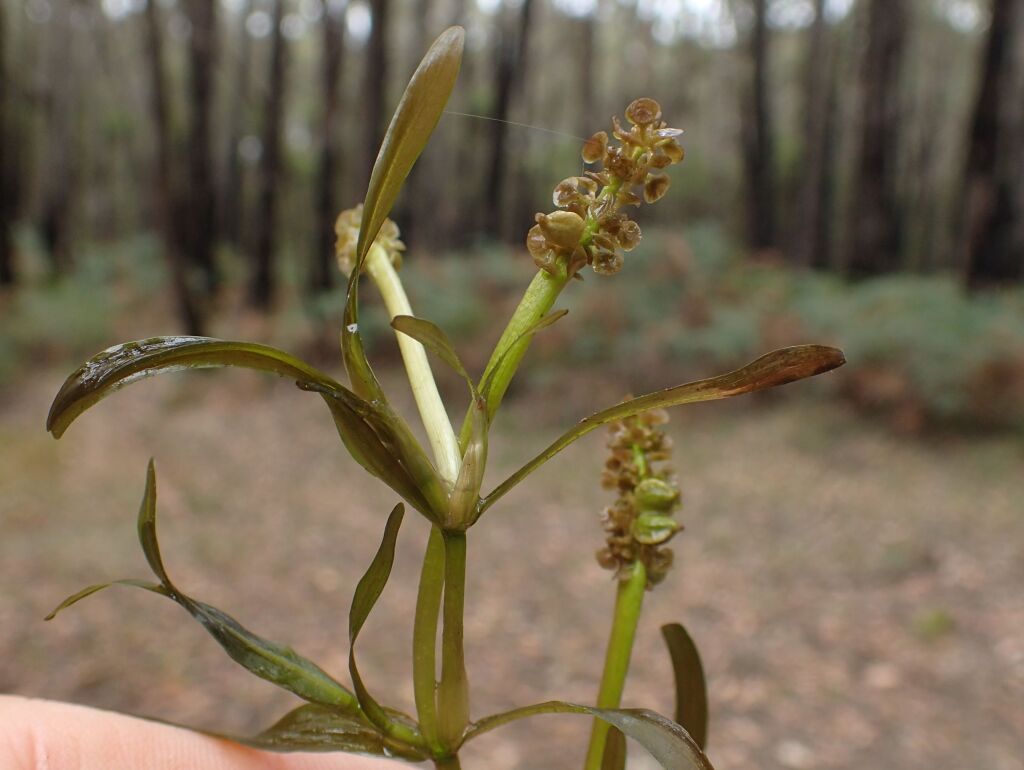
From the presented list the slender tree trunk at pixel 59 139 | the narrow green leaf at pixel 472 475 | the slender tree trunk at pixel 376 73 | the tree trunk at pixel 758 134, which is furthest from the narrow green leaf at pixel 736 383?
the slender tree trunk at pixel 59 139

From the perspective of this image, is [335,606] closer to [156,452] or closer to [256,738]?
[156,452]

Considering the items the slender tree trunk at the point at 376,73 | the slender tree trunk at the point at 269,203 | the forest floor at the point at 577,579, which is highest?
the slender tree trunk at the point at 376,73

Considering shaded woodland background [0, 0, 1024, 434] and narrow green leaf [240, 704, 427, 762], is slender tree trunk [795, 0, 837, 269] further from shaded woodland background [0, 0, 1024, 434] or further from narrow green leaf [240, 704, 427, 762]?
narrow green leaf [240, 704, 427, 762]

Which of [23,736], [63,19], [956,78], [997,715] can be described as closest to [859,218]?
[997,715]

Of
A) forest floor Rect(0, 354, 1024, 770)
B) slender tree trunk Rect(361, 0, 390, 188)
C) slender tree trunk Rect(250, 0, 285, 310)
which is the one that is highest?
slender tree trunk Rect(361, 0, 390, 188)

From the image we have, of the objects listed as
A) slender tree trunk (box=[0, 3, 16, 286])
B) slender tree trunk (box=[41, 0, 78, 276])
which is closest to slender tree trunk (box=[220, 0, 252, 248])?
slender tree trunk (box=[41, 0, 78, 276])

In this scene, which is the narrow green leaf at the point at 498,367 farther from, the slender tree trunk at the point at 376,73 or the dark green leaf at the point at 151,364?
the slender tree trunk at the point at 376,73

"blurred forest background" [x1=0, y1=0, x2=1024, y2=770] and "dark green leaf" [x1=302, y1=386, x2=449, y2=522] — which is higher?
"dark green leaf" [x1=302, y1=386, x2=449, y2=522]
